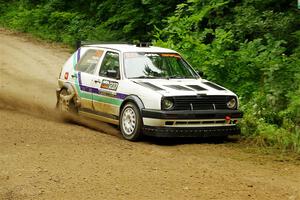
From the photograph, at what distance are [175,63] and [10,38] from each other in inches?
619

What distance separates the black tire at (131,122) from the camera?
419 inches

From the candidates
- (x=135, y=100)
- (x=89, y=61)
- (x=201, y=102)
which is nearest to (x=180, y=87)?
(x=201, y=102)

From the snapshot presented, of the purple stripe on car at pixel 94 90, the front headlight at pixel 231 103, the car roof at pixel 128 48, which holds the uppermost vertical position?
the car roof at pixel 128 48

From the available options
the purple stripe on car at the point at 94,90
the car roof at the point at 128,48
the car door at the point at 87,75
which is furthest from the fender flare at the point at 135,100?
the car roof at the point at 128,48

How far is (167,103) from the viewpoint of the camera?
10453mm

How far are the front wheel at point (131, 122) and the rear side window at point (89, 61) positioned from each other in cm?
165

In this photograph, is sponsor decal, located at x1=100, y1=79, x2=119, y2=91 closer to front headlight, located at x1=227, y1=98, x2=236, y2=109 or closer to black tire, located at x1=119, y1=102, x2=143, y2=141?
black tire, located at x1=119, y1=102, x2=143, y2=141

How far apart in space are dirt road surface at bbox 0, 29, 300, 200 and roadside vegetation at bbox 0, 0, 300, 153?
1.09 metres

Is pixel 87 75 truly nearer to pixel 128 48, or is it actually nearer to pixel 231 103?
pixel 128 48

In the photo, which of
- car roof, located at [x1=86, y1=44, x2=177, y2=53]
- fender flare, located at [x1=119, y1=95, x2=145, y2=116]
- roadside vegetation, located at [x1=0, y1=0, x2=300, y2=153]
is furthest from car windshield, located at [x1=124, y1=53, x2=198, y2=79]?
roadside vegetation, located at [x1=0, y1=0, x2=300, y2=153]

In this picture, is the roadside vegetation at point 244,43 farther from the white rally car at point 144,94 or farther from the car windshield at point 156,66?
the car windshield at point 156,66

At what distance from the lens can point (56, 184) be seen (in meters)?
7.45

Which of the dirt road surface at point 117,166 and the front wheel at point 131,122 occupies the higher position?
the front wheel at point 131,122

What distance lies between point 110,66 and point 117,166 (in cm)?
376
